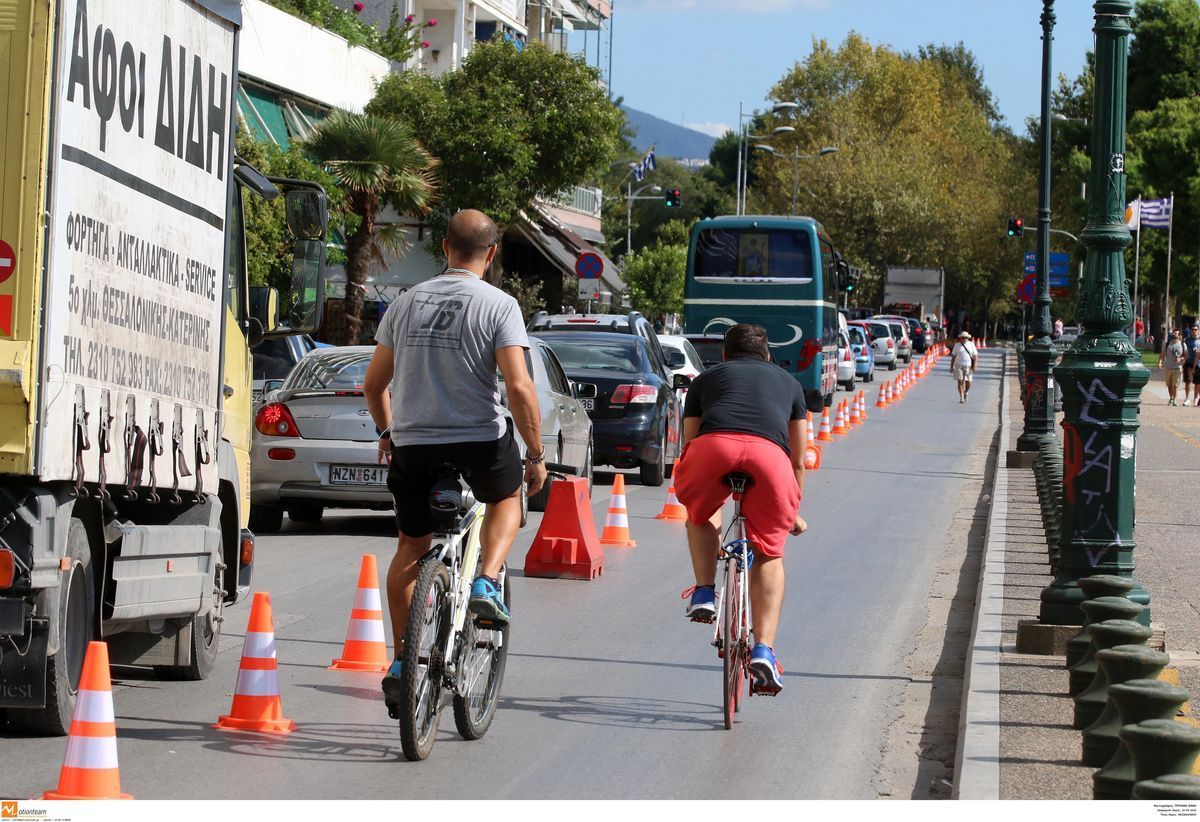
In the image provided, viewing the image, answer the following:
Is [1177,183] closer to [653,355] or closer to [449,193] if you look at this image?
[449,193]

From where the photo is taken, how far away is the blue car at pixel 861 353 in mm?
54531

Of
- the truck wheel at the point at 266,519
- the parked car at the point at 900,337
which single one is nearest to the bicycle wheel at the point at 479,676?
the truck wheel at the point at 266,519

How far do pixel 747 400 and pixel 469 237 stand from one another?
1.45 m

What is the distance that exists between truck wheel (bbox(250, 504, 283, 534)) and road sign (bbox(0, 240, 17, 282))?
8597 mm

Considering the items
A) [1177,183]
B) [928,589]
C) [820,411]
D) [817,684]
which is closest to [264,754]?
[817,684]

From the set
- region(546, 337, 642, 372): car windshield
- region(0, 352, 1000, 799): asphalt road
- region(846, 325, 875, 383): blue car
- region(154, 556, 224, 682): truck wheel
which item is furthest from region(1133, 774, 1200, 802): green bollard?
region(846, 325, 875, 383): blue car

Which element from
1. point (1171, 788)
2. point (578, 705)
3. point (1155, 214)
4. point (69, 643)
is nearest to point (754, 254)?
point (578, 705)

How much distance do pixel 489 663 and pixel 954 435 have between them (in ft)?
84.1

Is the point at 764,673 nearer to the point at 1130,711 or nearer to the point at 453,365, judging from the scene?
the point at 453,365

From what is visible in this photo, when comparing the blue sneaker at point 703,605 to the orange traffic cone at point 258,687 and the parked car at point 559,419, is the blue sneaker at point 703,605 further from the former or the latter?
the parked car at point 559,419

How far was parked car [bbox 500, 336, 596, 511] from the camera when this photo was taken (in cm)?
1559

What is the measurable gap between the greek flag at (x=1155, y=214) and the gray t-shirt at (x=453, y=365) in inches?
2548

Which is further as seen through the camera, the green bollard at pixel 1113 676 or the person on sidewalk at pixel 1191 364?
the person on sidewalk at pixel 1191 364

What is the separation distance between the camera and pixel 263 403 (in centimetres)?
1441
